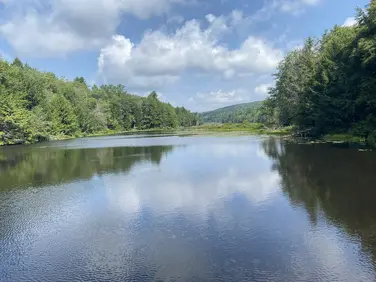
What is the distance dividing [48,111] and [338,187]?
6811cm

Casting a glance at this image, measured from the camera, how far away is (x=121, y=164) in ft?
89.5

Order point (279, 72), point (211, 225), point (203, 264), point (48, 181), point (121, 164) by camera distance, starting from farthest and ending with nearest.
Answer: point (279, 72) < point (121, 164) < point (48, 181) < point (211, 225) < point (203, 264)

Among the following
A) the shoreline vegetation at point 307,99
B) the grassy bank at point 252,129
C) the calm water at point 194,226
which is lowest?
the calm water at point 194,226

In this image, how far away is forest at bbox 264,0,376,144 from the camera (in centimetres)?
3478

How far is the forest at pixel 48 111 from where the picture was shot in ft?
186

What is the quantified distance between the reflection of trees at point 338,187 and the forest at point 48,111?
154ft

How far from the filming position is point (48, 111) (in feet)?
240

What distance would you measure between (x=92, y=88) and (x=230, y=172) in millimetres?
140864

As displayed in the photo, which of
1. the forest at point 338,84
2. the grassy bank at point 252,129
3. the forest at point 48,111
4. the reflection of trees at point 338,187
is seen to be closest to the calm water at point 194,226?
the reflection of trees at point 338,187

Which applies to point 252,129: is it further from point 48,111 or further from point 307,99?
point 48,111

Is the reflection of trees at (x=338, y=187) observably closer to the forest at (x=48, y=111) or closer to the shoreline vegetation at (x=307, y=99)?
the shoreline vegetation at (x=307, y=99)

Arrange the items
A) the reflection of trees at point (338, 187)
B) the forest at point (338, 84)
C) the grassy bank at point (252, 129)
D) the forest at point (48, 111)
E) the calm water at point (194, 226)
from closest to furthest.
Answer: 1. the calm water at point (194, 226)
2. the reflection of trees at point (338, 187)
3. the forest at point (338, 84)
4. the forest at point (48, 111)
5. the grassy bank at point (252, 129)

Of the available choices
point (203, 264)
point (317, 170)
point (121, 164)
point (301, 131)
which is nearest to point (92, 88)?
point (301, 131)

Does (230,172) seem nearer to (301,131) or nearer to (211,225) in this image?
(211,225)
